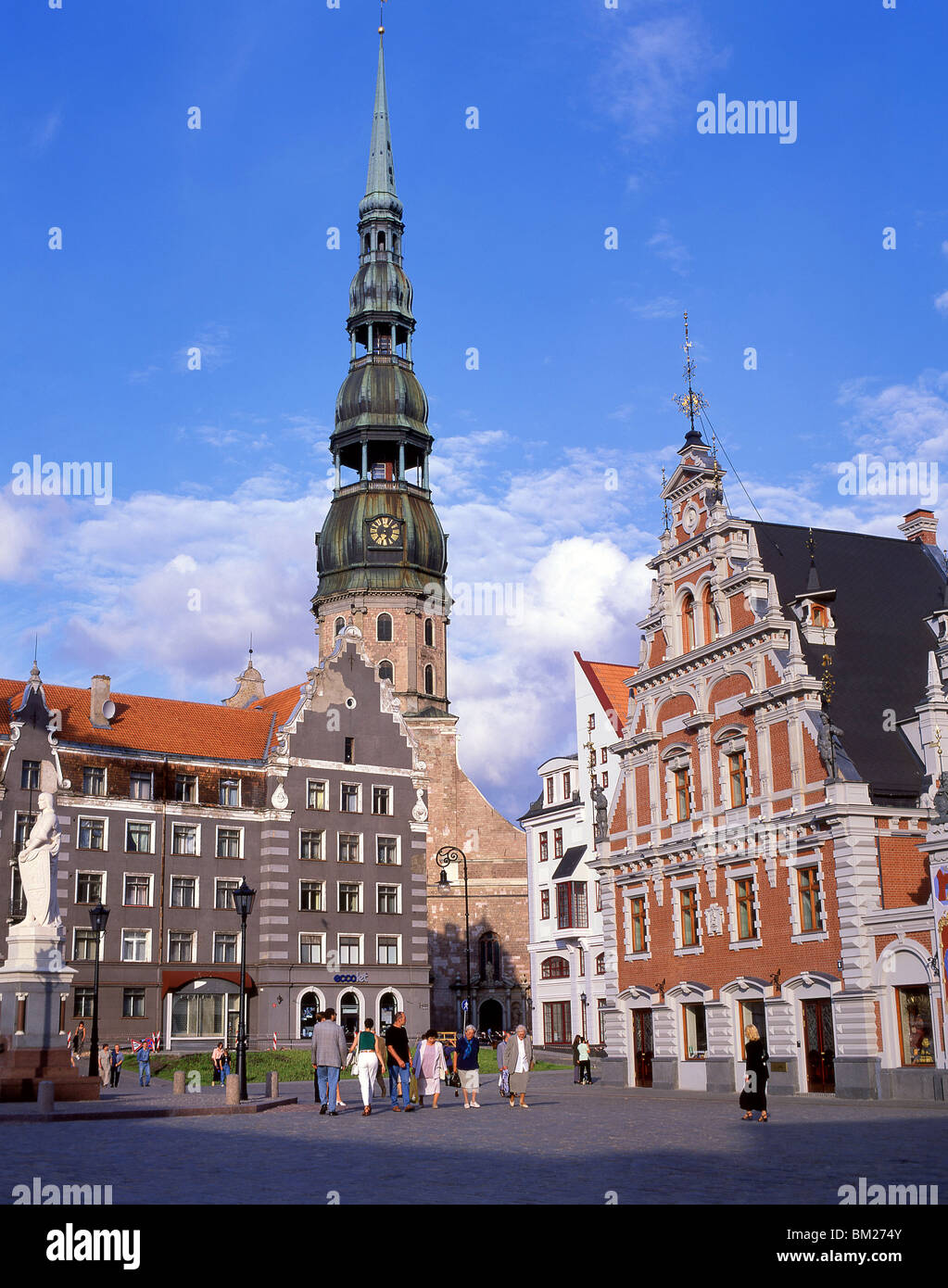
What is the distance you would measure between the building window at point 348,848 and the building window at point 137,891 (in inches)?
369

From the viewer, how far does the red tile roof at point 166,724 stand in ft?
201

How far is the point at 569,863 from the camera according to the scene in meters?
61.8

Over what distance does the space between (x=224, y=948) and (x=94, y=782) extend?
9411mm

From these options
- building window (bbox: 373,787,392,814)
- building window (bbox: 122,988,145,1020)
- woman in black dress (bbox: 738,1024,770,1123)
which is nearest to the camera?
woman in black dress (bbox: 738,1024,770,1123)

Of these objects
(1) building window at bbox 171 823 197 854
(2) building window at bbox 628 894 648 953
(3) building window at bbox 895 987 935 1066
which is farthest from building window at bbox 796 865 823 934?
(1) building window at bbox 171 823 197 854

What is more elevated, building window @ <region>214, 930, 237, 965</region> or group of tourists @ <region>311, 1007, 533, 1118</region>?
building window @ <region>214, 930, 237, 965</region>

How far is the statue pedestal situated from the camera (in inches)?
1164

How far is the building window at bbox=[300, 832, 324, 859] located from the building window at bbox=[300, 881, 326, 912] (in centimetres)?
124

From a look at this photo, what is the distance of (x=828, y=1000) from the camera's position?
33.7 meters

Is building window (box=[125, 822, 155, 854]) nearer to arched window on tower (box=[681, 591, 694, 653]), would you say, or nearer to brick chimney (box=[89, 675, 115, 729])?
brick chimney (box=[89, 675, 115, 729])

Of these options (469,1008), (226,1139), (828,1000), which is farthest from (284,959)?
(226,1139)

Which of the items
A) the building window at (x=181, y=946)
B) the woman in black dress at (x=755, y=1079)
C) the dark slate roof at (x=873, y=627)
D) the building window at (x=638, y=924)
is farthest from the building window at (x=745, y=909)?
the building window at (x=181, y=946)
